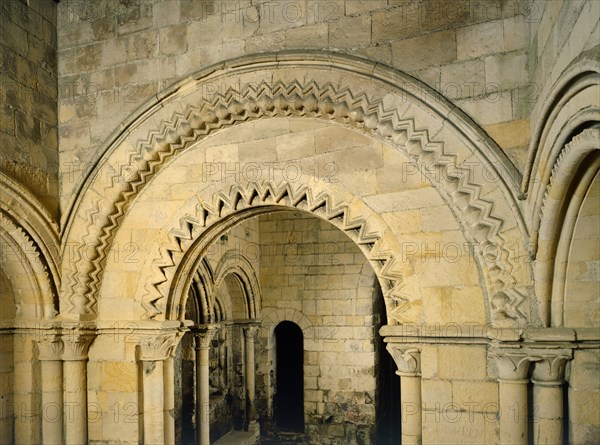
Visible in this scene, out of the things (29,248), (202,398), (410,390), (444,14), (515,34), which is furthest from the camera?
(202,398)

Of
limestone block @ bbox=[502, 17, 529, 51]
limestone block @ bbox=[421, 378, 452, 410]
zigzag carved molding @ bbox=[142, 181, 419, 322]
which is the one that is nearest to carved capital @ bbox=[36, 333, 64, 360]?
zigzag carved molding @ bbox=[142, 181, 419, 322]

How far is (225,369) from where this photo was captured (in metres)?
8.45

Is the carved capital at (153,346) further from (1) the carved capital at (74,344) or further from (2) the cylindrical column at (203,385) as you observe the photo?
(2) the cylindrical column at (203,385)

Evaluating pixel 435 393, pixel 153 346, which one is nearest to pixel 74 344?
pixel 153 346

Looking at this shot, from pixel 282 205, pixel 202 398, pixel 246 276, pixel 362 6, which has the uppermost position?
pixel 362 6

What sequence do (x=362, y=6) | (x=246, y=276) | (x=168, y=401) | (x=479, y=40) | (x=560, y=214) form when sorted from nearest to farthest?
1. (x=560, y=214)
2. (x=479, y=40)
3. (x=362, y=6)
4. (x=168, y=401)
5. (x=246, y=276)

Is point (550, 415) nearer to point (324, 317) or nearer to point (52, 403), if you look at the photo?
point (52, 403)

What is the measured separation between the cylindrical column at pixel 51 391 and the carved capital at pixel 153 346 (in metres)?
0.66

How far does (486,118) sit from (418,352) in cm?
153

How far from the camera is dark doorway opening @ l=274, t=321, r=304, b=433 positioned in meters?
8.95

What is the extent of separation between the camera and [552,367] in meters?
3.15

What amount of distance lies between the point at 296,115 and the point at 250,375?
537 cm

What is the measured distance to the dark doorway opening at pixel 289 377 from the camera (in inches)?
352

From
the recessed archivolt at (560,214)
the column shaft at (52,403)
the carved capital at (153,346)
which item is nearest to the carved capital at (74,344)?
the column shaft at (52,403)
